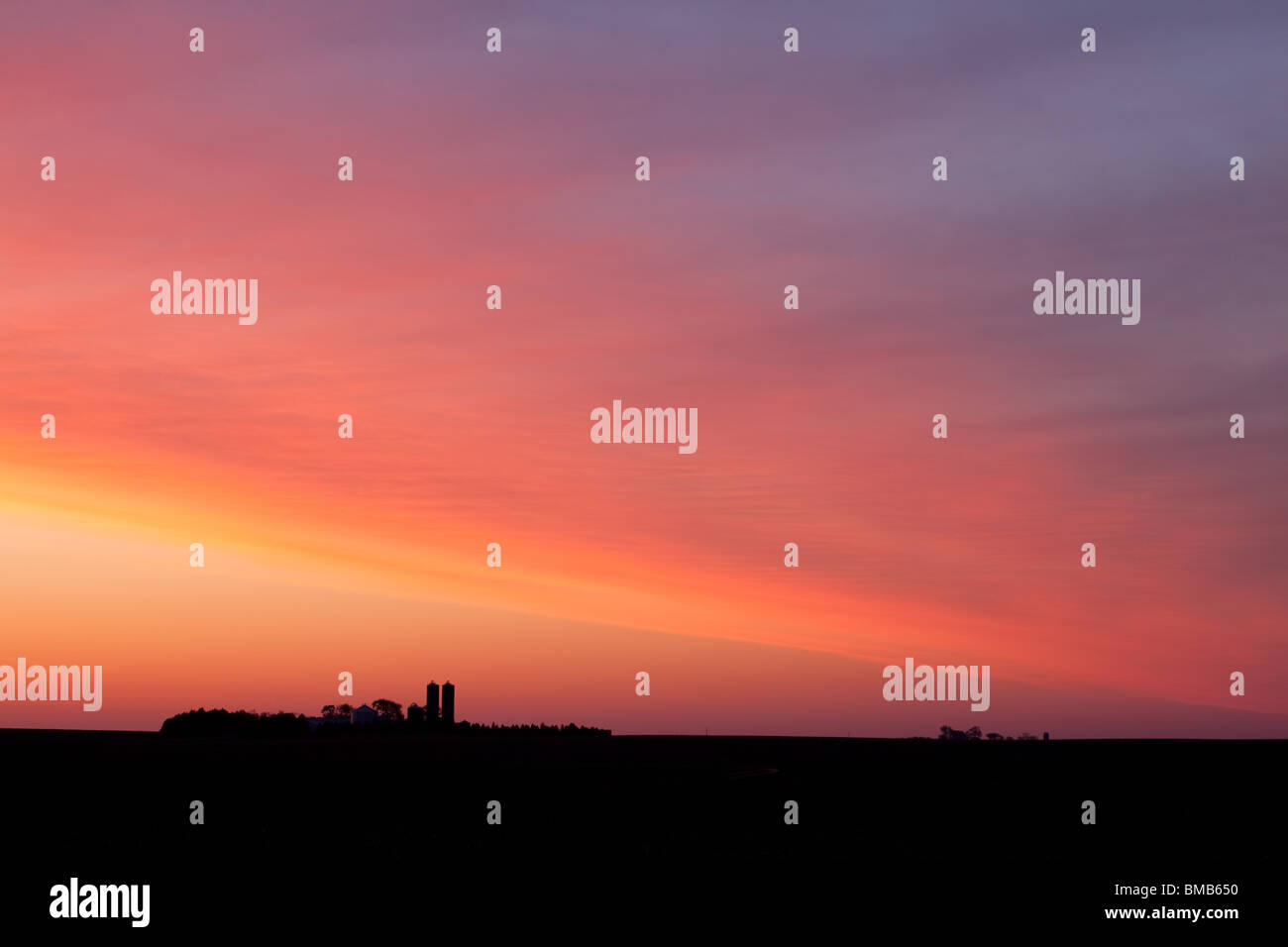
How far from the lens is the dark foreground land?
1273 inches

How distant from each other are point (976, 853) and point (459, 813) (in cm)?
2142

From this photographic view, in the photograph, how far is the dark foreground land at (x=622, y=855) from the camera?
32.3 metres

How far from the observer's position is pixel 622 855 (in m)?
43.2

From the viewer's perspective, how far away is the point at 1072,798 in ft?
251
